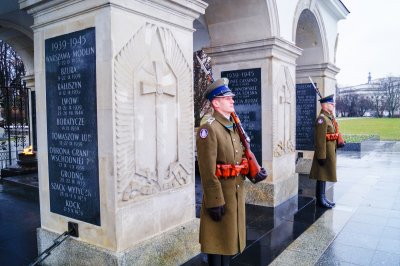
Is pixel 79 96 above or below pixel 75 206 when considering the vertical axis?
above

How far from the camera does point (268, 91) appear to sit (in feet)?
21.7

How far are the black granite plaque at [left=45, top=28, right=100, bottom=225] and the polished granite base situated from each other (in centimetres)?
150

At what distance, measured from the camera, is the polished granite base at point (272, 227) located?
429 cm

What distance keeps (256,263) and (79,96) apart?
9.30 feet

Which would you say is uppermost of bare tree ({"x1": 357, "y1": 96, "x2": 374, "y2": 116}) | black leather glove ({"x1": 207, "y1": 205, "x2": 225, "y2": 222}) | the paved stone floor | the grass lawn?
bare tree ({"x1": 357, "y1": 96, "x2": 374, "y2": 116})

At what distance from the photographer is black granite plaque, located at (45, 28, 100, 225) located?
11.6ft

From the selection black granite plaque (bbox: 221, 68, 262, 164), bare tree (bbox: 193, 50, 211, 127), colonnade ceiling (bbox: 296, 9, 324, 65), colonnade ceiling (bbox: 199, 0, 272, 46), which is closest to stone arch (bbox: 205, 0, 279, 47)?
colonnade ceiling (bbox: 199, 0, 272, 46)

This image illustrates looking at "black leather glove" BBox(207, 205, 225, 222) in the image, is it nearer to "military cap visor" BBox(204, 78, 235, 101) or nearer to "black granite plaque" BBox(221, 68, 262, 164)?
"military cap visor" BBox(204, 78, 235, 101)

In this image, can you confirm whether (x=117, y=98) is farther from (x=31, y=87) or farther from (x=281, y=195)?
(x=31, y=87)

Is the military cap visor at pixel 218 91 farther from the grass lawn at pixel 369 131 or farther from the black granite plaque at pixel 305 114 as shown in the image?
the grass lawn at pixel 369 131

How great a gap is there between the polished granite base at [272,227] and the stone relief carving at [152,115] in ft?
3.93

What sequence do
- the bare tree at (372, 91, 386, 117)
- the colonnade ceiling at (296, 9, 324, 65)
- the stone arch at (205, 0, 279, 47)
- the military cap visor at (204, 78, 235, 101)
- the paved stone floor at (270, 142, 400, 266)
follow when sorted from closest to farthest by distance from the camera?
the military cap visor at (204, 78, 235, 101)
the paved stone floor at (270, 142, 400, 266)
the stone arch at (205, 0, 279, 47)
the colonnade ceiling at (296, 9, 324, 65)
the bare tree at (372, 91, 386, 117)

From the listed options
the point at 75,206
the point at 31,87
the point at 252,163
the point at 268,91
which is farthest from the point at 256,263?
the point at 31,87

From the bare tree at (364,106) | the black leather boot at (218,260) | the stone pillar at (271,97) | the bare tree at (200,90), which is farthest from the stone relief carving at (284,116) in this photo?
the bare tree at (364,106)
